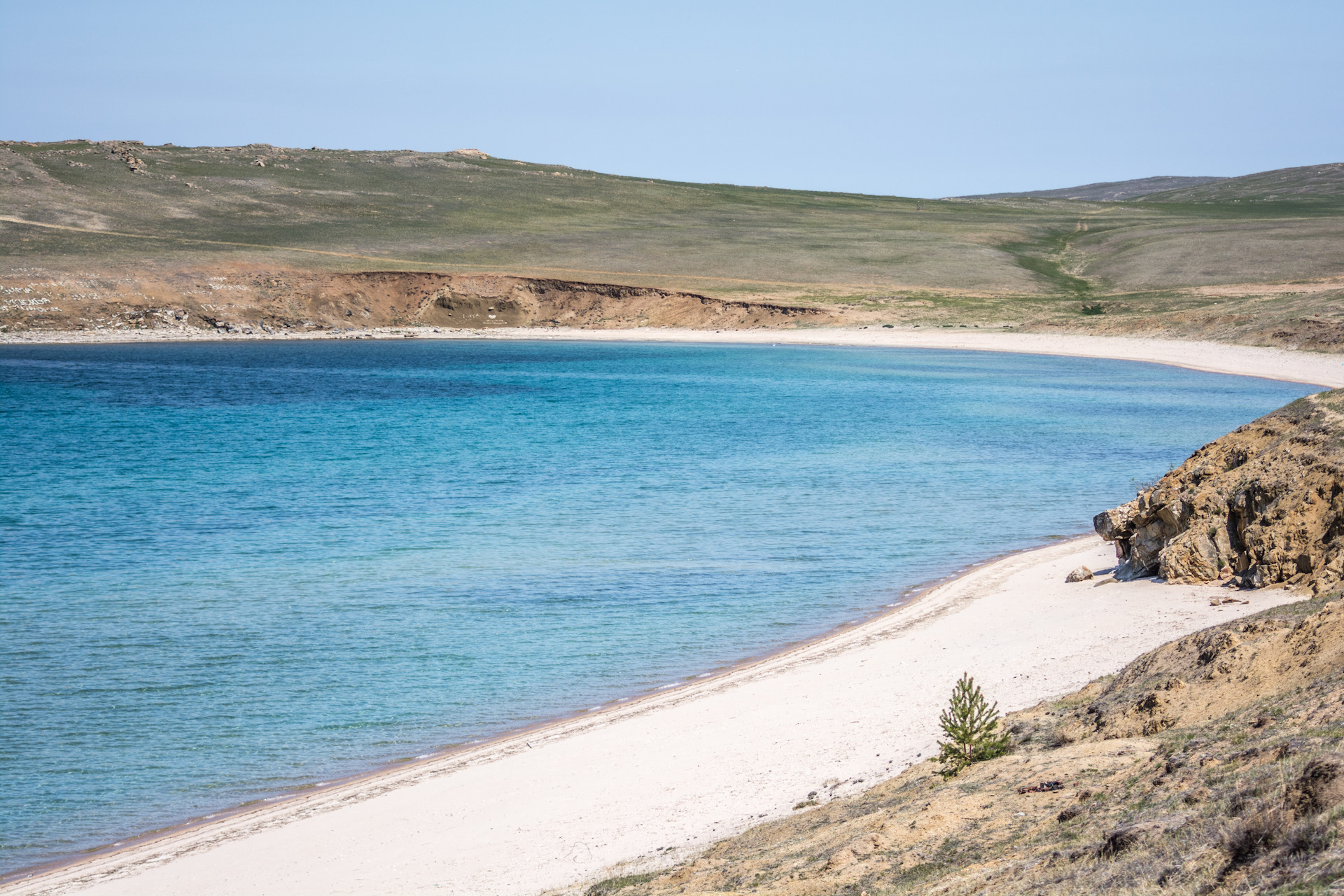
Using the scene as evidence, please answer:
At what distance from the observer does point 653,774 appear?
9.73 m

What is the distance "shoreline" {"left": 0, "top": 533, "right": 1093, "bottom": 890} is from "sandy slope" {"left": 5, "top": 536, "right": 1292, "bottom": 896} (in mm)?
125

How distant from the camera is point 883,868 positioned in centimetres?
593

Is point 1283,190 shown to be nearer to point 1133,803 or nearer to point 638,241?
point 638,241

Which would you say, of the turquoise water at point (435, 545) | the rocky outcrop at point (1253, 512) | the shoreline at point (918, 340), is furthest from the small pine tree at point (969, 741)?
the shoreline at point (918, 340)

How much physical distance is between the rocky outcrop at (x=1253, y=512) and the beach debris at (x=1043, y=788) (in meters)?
6.61

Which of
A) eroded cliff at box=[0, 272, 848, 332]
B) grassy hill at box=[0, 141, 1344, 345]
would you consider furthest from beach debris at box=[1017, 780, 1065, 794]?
eroded cliff at box=[0, 272, 848, 332]

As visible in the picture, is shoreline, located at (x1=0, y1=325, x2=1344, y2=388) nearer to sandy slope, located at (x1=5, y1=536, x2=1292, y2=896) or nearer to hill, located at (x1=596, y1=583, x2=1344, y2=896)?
sandy slope, located at (x1=5, y1=536, x2=1292, y2=896)

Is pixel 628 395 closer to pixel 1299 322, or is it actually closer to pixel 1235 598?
pixel 1299 322

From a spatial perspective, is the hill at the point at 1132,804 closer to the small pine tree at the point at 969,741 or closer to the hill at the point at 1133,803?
the hill at the point at 1133,803

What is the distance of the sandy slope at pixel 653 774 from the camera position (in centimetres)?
831

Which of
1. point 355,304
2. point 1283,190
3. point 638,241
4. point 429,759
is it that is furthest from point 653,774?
point 1283,190

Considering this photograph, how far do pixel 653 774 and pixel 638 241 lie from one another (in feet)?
310

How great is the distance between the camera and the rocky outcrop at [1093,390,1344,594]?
12.6 m

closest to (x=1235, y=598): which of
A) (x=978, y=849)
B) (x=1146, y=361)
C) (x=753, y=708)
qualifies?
(x=753, y=708)
